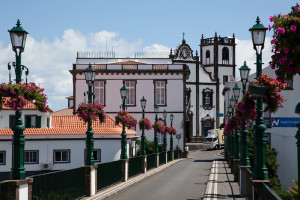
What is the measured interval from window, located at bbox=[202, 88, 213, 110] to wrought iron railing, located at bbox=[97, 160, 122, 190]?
56.3m

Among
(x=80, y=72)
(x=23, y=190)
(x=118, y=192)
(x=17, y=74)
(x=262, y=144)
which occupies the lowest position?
(x=118, y=192)

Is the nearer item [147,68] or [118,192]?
[118,192]

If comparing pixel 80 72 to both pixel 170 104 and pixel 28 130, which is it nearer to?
pixel 170 104

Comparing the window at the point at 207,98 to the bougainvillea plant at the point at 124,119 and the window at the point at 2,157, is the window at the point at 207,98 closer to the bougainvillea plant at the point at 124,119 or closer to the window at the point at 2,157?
the window at the point at 2,157

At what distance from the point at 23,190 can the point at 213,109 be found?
229ft

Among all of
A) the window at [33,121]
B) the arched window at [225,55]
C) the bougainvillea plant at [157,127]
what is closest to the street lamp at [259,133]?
the bougainvillea plant at [157,127]

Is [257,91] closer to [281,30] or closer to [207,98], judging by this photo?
[281,30]

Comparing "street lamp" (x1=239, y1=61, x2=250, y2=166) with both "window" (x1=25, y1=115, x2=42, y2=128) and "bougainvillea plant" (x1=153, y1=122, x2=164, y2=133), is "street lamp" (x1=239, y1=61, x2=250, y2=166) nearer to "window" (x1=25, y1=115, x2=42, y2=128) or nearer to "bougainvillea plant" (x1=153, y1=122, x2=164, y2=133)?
"bougainvillea plant" (x1=153, y1=122, x2=164, y2=133)

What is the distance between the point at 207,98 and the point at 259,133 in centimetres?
6813

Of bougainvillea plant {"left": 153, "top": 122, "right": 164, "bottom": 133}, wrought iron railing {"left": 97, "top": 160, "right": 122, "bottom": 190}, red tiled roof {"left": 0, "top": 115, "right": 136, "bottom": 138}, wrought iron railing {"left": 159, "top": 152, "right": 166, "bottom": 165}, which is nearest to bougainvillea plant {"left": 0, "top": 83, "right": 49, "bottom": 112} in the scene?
wrought iron railing {"left": 97, "top": 160, "right": 122, "bottom": 190}

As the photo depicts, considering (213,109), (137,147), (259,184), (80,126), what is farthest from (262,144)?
(213,109)

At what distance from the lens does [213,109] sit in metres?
80.5

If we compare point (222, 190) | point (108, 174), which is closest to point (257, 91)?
point (222, 190)

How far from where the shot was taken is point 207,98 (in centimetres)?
8019
